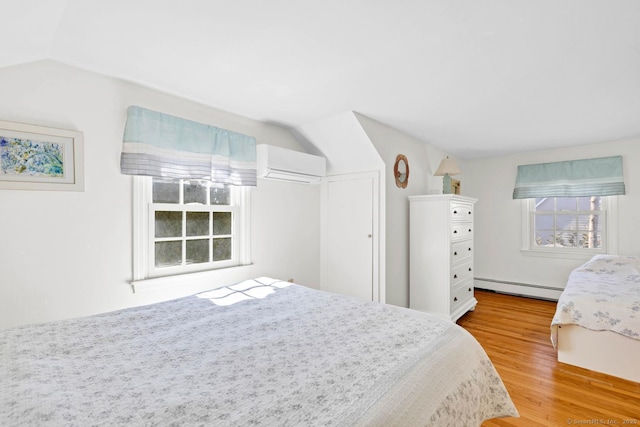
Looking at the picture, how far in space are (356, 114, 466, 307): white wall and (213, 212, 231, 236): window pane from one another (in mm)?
1487

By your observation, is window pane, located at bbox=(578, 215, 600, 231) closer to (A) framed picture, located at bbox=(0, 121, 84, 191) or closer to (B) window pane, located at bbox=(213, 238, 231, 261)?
(B) window pane, located at bbox=(213, 238, 231, 261)

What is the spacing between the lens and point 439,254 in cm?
321

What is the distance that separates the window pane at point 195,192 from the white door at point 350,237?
1376 mm

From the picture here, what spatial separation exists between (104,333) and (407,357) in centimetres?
132

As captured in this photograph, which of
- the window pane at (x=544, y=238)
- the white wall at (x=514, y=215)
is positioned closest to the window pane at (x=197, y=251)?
the white wall at (x=514, y=215)

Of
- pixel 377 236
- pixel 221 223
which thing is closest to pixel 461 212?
pixel 377 236

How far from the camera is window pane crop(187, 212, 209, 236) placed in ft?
8.07

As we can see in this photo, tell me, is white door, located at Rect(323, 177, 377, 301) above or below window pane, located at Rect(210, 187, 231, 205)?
below

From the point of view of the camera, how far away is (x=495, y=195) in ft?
15.3

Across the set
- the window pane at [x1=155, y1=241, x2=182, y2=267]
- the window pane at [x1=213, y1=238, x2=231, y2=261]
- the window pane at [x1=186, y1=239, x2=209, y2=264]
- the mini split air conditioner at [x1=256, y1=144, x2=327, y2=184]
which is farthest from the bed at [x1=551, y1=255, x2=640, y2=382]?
the window pane at [x1=155, y1=241, x2=182, y2=267]

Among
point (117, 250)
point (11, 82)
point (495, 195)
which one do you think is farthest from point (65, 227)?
point (495, 195)

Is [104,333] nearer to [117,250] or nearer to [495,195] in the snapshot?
[117,250]

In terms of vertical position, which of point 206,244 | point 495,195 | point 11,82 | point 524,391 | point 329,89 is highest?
point 329,89

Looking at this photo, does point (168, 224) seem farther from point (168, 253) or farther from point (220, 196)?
point (220, 196)
